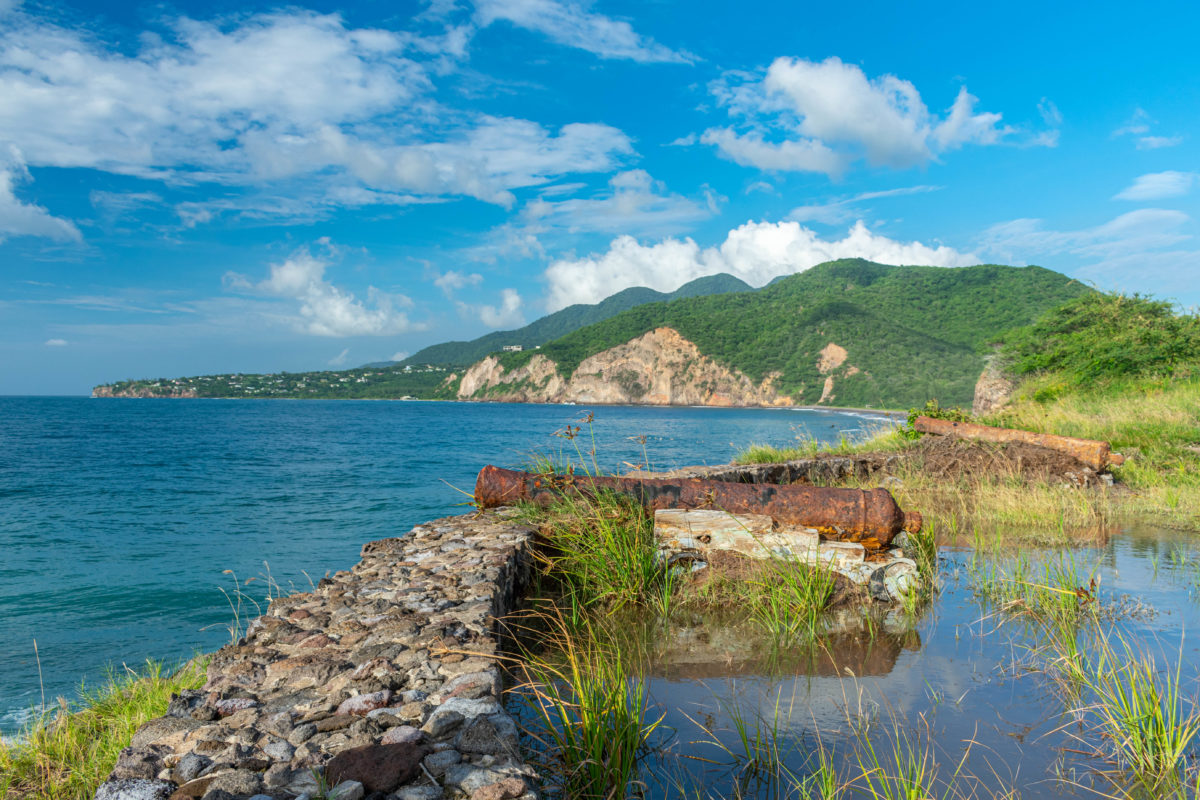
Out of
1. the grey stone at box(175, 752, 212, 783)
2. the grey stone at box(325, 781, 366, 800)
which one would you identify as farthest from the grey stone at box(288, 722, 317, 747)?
the grey stone at box(325, 781, 366, 800)

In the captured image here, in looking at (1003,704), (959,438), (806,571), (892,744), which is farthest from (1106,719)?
(959,438)

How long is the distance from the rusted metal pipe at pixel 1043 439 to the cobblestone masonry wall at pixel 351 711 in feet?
34.3

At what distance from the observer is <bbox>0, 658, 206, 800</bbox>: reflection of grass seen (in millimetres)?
3105

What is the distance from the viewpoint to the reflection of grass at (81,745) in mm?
3105

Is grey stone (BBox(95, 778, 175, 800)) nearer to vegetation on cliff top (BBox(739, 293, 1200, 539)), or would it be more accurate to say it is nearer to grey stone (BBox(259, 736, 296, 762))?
grey stone (BBox(259, 736, 296, 762))

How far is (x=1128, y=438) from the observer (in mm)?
12188

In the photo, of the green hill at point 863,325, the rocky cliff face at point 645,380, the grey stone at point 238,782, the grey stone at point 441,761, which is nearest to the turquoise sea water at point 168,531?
the grey stone at point 238,782

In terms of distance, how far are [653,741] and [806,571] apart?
7.78 ft

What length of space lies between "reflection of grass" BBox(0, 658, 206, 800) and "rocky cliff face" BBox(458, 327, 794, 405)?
10227cm

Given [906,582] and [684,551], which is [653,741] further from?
[906,582]

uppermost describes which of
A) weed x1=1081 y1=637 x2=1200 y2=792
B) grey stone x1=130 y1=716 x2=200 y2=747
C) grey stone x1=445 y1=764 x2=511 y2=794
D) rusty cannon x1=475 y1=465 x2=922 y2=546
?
rusty cannon x1=475 y1=465 x2=922 y2=546

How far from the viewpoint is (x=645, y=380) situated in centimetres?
11856

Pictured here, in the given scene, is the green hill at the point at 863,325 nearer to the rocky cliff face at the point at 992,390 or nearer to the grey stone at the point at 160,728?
the rocky cliff face at the point at 992,390

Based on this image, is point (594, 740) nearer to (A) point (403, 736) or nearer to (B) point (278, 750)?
(A) point (403, 736)
